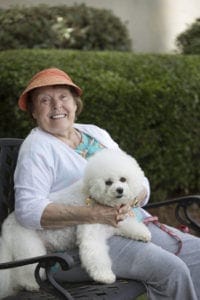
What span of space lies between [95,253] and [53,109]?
909 mm

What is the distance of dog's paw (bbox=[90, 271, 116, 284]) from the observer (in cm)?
339

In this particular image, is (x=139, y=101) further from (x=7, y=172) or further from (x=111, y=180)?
(x=111, y=180)

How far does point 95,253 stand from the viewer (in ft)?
11.2

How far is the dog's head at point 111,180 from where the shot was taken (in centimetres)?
345

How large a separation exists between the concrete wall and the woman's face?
608 centimetres

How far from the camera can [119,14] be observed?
393 inches

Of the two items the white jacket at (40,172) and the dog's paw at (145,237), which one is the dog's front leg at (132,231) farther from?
the white jacket at (40,172)

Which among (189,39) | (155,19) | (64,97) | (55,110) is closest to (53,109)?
(55,110)

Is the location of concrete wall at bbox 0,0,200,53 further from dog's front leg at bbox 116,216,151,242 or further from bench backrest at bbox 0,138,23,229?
dog's front leg at bbox 116,216,151,242

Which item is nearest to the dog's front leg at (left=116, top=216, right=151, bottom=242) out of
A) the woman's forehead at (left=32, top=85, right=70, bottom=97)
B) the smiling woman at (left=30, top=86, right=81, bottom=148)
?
the smiling woman at (left=30, top=86, right=81, bottom=148)

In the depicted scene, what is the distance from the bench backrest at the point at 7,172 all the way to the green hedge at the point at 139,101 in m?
1.44

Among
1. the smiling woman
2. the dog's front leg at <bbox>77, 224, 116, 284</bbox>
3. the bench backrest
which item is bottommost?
the dog's front leg at <bbox>77, 224, 116, 284</bbox>

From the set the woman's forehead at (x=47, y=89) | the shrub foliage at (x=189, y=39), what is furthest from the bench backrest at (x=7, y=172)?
the shrub foliage at (x=189, y=39)

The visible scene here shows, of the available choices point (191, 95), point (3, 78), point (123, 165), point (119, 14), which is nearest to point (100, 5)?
point (119, 14)
